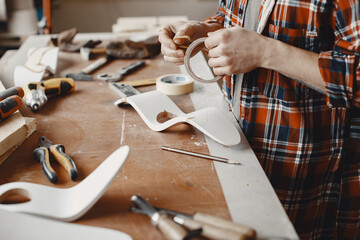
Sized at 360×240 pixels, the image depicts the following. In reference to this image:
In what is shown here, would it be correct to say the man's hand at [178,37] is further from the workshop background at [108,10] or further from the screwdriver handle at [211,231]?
the workshop background at [108,10]

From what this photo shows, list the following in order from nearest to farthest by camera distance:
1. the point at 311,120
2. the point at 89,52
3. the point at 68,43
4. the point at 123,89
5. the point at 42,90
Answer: the point at 311,120 < the point at 42,90 < the point at 123,89 < the point at 89,52 < the point at 68,43

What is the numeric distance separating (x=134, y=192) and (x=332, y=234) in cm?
Result: 96

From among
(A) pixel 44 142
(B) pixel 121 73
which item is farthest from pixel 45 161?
(B) pixel 121 73

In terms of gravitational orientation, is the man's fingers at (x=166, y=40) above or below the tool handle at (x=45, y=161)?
above

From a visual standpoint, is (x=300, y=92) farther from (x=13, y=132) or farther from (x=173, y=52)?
(x=13, y=132)

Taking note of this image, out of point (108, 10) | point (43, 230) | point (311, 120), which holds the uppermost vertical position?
point (108, 10)

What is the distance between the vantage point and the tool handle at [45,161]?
34.1 inches

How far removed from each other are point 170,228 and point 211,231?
82 mm

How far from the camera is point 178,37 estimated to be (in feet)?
3.98

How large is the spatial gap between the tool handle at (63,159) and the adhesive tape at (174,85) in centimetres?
59

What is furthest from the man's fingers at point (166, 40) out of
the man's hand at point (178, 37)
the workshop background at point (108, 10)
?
the workshop background at point (108, 10)

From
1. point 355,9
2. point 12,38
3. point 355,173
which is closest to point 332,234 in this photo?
point 355,173

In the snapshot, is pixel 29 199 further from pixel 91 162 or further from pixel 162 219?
pixel 162 219

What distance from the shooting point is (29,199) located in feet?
2.65
